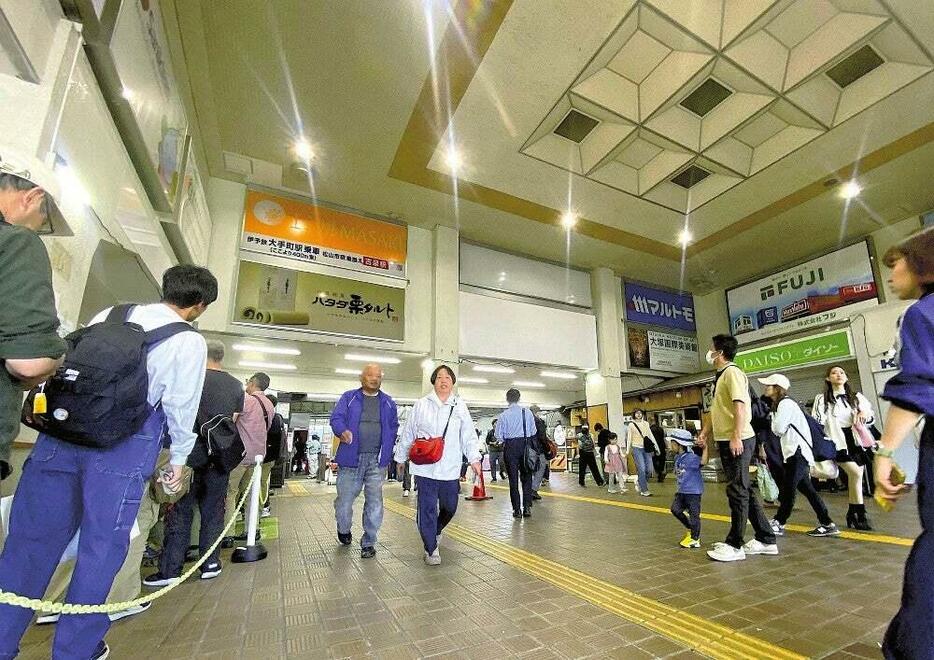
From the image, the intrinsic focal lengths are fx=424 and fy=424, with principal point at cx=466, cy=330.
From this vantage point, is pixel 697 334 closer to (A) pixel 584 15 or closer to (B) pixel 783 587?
(A) pixel 584 15

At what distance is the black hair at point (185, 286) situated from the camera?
79.4 inches

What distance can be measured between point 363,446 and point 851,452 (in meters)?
5.28

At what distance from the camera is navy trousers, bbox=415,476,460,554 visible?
138 inches

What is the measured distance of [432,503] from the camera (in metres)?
3.53

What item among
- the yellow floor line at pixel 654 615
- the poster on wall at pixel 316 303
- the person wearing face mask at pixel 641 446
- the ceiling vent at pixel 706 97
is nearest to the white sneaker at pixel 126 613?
the yellow floor line at pixel 654 615

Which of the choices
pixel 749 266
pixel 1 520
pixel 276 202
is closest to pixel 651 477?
pixel 749 266

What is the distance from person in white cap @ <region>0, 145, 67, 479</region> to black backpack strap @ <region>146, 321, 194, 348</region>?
442mm

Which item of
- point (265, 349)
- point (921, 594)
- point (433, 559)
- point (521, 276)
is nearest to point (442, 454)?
point (433, 559)

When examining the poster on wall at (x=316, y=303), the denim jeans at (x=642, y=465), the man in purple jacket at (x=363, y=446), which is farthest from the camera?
the poster on wall at (x=316, y=303)

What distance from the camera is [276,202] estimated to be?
9.59 m

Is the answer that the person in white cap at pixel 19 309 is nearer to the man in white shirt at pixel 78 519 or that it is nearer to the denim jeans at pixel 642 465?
the man in white shirt at pixel 78 519

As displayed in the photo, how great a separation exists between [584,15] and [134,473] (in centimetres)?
707

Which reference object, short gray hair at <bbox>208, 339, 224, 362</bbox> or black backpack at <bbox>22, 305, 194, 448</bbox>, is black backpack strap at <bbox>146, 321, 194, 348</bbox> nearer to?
black backpack at <bbox>22, 305, 194, 448</bbox>

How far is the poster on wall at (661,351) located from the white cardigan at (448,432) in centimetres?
1106
